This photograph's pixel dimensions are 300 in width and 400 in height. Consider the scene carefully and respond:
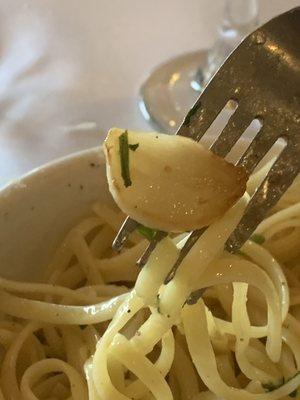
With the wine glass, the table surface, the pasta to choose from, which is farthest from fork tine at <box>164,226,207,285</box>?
the wine glass

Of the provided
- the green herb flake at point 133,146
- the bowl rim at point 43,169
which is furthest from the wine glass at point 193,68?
the green herb flake at point 133,146

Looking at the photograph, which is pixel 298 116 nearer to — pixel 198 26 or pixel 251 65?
pixel 251 65

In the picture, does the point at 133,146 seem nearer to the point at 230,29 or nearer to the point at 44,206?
the point at 44,206

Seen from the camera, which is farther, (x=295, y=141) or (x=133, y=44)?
(x=133, y=44)

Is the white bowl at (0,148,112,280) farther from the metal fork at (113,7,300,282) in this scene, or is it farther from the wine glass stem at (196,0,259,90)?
the wine glass stem at (196,0,259,90)

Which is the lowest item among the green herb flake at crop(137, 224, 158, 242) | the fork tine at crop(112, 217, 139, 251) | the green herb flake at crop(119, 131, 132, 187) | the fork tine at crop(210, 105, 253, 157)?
the fork tine at crop(112, 217, 139, 251)

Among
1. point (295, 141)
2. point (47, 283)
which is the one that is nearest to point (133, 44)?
point (47, 283)
